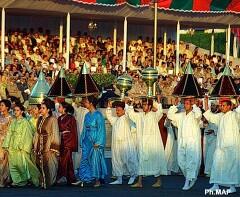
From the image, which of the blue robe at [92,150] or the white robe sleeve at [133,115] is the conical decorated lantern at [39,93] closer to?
the blue robe at [92,150]

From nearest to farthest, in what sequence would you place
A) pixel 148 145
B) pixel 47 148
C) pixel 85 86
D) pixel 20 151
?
1. pixel 47 148
2. pixel 20 151
3. pixel 148 145
4. pixel 85 86

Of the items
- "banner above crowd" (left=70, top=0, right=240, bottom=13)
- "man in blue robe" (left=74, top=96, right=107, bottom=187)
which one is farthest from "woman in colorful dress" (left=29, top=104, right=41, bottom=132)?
"banner above crowd" (left=70, top=0, right=240, bottom=13)

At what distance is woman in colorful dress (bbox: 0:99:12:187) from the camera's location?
20.6 metres

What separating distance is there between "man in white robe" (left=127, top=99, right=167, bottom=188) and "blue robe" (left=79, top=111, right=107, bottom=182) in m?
0.70

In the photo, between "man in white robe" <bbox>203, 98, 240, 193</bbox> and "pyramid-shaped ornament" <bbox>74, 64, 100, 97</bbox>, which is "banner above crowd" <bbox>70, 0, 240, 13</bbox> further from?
"man in white robe" <bbox>203, 98, 240, 193</bbox>

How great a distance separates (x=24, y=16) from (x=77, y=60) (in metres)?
3.71

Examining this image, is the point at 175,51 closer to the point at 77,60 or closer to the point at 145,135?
the point at 77,60

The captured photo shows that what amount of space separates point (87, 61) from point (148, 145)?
15.1m

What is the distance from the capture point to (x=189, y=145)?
790 inches

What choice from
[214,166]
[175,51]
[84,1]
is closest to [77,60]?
[84,1]

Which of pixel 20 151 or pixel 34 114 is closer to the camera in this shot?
pixel 20 151

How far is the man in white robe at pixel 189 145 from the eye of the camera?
19891mm

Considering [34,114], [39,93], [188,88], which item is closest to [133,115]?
[188,88]

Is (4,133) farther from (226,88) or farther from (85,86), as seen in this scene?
(226,88)
